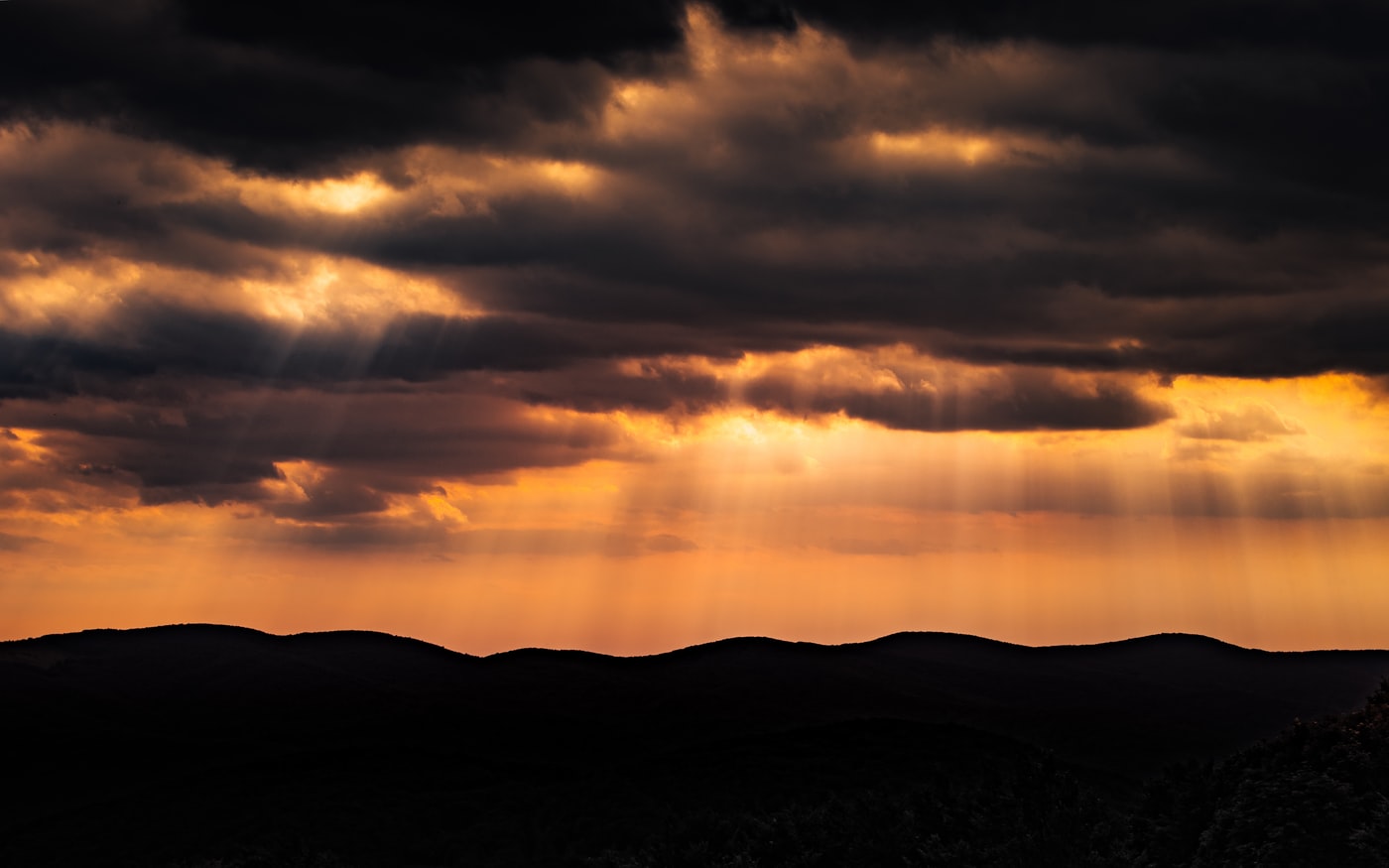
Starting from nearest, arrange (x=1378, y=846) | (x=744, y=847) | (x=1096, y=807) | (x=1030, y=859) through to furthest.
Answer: (x=1378, y=846), (x=1030, y=859), (x=1096, y=807), (x=744, y=847)

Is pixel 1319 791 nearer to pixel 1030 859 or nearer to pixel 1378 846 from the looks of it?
pixel 1378 846

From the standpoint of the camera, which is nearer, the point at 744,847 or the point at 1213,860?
the point at 1213,860

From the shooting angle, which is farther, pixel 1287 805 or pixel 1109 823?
pixel 1109 823

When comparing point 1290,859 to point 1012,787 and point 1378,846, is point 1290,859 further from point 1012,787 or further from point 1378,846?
point 1012,787

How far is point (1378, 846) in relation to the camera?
9631cm

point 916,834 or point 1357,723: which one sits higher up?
point 1357,723

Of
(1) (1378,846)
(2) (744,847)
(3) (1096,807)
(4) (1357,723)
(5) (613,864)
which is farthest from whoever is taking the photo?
(5) (613,864)

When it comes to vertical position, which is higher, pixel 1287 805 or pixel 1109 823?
pixel 1287 805

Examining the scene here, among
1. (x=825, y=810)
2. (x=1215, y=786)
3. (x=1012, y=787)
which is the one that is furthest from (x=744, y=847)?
(x=1215, y=786)

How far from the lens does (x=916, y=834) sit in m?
143

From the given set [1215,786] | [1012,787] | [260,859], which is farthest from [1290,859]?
[260,859]

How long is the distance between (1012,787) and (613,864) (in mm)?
Result: 59875

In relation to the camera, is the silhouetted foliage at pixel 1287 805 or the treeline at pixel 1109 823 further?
the treeline at pixel 1109 823

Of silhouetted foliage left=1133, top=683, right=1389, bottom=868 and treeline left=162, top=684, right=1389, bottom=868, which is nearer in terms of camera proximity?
silhouetted foliage left=1133, top=683, right=1389, bottom=868
